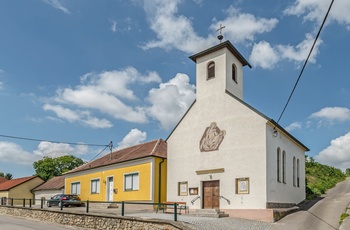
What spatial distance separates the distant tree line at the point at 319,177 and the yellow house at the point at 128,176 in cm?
1350

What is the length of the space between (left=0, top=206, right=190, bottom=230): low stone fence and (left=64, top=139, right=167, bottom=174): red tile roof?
6498 millimetres

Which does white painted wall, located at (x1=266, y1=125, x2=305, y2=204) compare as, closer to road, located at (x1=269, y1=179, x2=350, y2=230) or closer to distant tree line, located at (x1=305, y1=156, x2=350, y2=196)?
road, located at (x1=269, y1=179, x2=350, y2=230)

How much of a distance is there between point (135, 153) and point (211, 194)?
8.83 m

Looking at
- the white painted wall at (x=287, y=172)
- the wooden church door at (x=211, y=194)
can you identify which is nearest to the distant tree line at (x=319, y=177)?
the white painted wall at (x=287, y=172)

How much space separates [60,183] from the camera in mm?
42812

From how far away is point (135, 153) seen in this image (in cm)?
2784

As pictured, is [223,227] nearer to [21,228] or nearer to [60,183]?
[21,228]

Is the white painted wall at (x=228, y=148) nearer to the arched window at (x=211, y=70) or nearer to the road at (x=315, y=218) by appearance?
the arched window at (x=211, y=70)

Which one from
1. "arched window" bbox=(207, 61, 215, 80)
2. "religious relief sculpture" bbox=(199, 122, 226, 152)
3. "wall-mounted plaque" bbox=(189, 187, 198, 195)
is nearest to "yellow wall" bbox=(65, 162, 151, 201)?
"wall-mounted plaque" bbox=(189, 187, 198, 195)

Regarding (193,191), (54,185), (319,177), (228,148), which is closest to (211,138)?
(228,148)

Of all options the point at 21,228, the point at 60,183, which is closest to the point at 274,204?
the point at 21,228

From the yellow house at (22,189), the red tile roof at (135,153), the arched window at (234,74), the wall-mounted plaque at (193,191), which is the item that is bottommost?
the yellow house at (22,189)

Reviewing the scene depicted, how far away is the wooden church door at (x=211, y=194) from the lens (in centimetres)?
2089

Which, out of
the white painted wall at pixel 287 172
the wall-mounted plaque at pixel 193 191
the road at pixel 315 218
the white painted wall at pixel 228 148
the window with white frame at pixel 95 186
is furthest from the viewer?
the window with white frame at pixel 95 186
